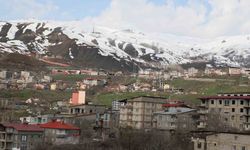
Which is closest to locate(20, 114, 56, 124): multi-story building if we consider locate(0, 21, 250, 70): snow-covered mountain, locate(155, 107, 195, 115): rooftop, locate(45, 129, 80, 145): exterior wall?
locate(45, 129, 80, 145): exterior wall

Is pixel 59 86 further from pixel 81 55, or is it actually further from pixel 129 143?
pixel 81 55

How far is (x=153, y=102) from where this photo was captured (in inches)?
1905

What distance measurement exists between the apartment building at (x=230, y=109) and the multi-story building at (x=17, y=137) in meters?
13.4

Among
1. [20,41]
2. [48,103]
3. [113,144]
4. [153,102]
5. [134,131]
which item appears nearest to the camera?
[113,144]

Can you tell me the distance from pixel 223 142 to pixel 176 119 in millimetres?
9333

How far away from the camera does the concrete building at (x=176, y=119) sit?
4325cm

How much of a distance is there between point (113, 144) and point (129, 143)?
3.69 ft

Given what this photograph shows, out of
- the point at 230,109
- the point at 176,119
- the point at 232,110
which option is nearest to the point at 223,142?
the point at 176,119

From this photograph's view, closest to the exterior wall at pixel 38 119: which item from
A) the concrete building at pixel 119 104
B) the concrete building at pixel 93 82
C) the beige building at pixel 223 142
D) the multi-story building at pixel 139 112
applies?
the concrete building at pixel 119 104

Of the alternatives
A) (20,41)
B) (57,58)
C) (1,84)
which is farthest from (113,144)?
(20,41)

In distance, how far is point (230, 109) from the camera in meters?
44.1

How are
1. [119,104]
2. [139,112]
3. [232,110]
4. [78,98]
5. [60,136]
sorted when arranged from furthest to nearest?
1. [78,98]
2. [119,104]
3. [139,112]
4. [232,110]
5. [60,136]

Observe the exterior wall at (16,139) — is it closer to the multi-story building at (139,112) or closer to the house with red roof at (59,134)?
the house with red roof at (59,134)

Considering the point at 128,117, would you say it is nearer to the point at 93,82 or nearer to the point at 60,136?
the point at 60,136
